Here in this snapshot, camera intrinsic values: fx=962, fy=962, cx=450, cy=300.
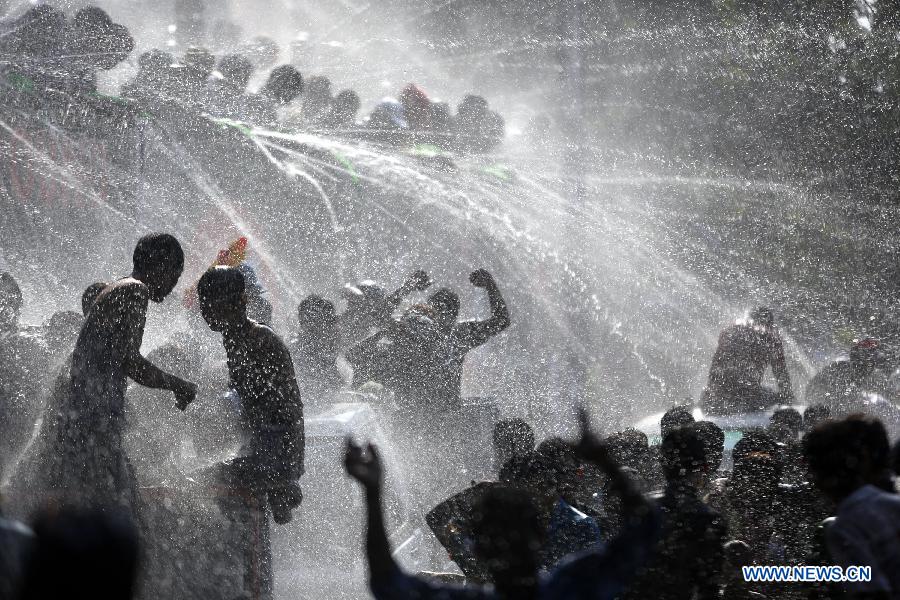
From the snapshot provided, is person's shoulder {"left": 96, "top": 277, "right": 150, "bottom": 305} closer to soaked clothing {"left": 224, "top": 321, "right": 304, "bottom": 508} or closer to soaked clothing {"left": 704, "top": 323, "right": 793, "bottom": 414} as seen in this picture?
soaked clothing {"left": 224, "top": 321, "right": 304, "bottom": 508}

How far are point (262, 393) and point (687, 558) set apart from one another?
178cm

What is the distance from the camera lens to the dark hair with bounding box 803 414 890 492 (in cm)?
243

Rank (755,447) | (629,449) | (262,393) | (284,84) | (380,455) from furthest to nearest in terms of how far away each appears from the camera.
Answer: (284,84), (629,449), (380,455), (755,447), (262,393)

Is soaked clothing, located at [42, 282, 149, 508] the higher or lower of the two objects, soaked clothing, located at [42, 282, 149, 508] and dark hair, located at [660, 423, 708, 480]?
the lower

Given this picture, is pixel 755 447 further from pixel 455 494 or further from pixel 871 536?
pixel 871 536

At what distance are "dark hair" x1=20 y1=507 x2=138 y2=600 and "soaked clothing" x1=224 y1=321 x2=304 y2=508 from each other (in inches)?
94.8

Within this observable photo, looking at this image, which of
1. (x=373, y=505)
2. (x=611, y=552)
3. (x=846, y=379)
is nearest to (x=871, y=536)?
(x=611, y=552)

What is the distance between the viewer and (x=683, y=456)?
3438 mm

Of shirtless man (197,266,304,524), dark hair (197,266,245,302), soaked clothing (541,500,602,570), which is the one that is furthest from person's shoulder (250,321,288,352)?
soaked clothing (541,500,602,570)

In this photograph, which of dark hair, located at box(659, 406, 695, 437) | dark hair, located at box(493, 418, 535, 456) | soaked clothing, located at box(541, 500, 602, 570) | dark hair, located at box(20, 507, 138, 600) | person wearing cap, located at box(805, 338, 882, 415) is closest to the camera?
dark hair, located at box(20, 507, 138, 600)

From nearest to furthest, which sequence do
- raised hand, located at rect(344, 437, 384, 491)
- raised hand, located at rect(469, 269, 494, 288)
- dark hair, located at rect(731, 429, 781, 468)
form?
1. raised hand, located at rect(344, 437, 384, 491)
2. dark hair, located at rect(731, 429, 781, 468)
3. raised hand, located at rect(469, 269, 494, 288)

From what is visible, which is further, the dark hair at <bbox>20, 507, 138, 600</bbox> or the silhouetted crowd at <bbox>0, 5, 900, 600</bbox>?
the silhouetted crowd at <bbox>0, 5, 900, 600</bbox>

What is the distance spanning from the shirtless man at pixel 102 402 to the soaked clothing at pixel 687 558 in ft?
5.87

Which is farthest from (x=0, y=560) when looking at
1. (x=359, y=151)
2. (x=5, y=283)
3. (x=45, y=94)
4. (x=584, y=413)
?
(x=359, y=151)
